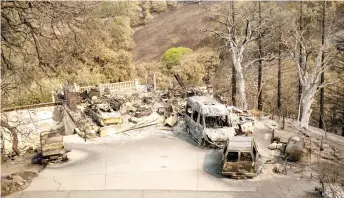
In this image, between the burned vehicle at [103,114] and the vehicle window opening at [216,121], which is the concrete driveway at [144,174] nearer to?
the vehicle window opening at [216,121]

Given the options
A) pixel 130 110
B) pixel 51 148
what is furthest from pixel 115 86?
pixel 51 148

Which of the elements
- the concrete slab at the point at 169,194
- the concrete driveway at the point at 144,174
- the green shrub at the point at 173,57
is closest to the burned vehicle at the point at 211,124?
the concrete driveway at the point at 144,174

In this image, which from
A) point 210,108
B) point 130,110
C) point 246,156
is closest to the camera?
point 246,156

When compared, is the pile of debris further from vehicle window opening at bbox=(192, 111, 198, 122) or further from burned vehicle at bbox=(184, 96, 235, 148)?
burned vehicle at bbox=(184, 96, 235, 148)

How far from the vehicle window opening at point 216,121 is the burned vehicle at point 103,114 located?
226 inches

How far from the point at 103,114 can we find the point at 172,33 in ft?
136

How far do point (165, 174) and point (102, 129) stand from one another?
6.44 metres

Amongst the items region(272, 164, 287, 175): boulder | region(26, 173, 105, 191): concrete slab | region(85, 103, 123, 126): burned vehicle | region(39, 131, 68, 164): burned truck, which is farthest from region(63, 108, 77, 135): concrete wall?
region(272, 164, 287, 175): boulder

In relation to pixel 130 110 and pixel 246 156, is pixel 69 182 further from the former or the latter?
pixel 130 110

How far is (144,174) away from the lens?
17.5m

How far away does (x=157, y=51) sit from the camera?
5850 centimetres

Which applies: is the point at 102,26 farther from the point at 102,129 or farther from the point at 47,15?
the point at 47,15

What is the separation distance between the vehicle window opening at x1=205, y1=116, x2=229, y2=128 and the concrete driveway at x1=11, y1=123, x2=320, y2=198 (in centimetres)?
133

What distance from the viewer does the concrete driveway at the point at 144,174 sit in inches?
621
